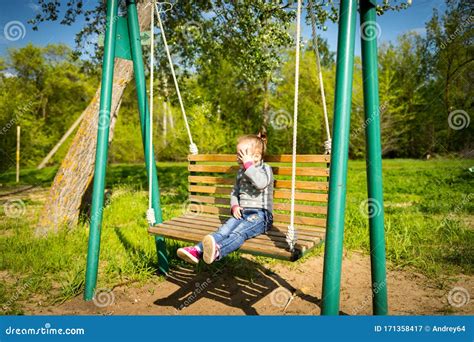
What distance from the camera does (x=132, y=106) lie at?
83.3ft

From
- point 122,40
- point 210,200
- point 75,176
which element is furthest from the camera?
point 75,176

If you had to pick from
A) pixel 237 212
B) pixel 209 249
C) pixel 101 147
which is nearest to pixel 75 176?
pixel 101 147

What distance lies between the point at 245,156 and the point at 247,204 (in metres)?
0.37

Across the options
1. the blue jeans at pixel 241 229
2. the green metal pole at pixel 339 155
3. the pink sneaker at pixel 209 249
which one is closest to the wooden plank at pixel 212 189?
the blue jeans at pixel 241 229

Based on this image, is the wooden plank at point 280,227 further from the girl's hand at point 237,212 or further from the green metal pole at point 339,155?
the green metal pole at point 339,155

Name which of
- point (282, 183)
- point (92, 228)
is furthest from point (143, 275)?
point (282, 183)

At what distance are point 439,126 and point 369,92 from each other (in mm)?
22657

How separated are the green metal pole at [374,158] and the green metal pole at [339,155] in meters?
0.28

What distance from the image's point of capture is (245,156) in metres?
2.58

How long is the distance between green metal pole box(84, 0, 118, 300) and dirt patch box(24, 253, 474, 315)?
27 centimetres

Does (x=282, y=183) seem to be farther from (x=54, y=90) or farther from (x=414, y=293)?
(x=54, y=90)

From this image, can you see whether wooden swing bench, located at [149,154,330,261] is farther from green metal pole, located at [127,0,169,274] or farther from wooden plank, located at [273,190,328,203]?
green metal pole, located at [127,0,169,274]

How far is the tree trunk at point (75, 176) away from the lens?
4340 mm

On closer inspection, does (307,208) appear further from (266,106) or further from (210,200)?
(266,106)
